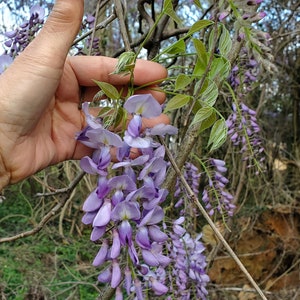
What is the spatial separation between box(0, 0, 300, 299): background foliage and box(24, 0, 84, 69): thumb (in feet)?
6.02

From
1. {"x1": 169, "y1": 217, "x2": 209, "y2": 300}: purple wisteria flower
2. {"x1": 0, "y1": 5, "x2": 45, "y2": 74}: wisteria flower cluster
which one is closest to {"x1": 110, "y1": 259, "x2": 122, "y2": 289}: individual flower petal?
{"x1": 0, "y1": 5, "x2": 45, "y2": 74}: wisteria flower cluster

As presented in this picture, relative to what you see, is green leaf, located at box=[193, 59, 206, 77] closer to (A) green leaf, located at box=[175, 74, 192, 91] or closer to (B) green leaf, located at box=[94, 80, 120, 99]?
(A) green leaf, located at box=[175, 74, 192, 91]

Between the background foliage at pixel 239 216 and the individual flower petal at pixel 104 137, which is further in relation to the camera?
the background foliage at pixel 239 216

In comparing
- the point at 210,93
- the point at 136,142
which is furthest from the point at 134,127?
the point at 210,93

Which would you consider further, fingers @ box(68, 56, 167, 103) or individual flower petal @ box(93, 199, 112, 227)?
fingers @ box(68, 56, 167, 103)

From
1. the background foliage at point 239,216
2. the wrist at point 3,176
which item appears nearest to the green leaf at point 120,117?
the wrist at point 3,176

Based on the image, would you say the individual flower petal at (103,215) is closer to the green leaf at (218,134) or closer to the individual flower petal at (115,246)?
the individual flower petal at (115,246)

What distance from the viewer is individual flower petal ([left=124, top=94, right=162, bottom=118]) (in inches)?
27.2

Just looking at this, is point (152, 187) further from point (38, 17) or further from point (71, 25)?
point (38, 17)

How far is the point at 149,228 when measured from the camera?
72 cm

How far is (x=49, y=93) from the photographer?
0.85m

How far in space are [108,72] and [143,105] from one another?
24 cm

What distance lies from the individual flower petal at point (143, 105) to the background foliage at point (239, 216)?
191 centimetres

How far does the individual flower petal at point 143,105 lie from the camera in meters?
0.69
